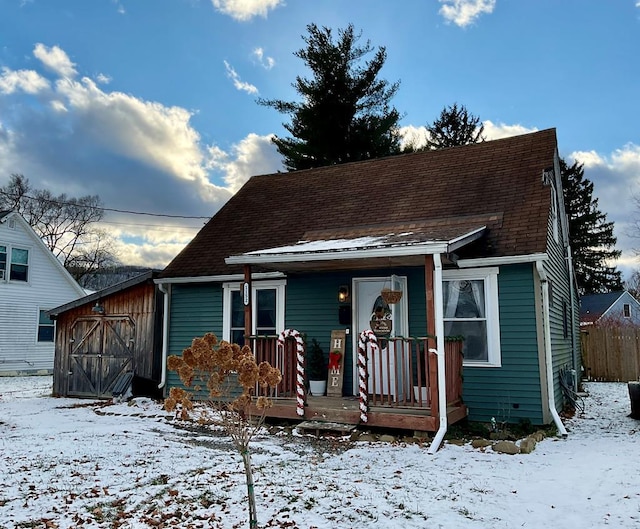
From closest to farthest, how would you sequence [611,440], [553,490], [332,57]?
1. [553,490]
2. [611,440]
3. [332,57]

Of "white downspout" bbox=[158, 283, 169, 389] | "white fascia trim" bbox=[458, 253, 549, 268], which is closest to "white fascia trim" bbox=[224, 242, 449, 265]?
"white fascia trim" bbox=[458, 253, 549, 268]

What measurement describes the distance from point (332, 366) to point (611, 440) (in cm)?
432

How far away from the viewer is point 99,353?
11836 mm

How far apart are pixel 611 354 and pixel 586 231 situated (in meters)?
17.3

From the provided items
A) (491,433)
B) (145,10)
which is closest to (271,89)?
(145,10)

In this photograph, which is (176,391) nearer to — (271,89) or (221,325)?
(221,325)

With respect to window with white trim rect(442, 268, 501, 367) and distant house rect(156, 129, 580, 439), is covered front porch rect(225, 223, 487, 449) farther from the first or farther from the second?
window with white trim rect(442, 268, 501, 367)

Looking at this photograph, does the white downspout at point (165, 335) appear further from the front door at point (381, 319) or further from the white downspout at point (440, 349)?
the white downspout at point (440, 349)

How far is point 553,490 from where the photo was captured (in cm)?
462

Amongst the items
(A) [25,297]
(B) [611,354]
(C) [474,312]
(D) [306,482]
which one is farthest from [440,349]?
(A) [25,297]

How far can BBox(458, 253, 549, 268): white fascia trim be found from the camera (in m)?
7.43

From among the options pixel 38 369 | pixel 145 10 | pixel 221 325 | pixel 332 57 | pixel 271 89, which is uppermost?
pixel 332 57

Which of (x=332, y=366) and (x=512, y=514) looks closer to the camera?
(x=512, y=514)

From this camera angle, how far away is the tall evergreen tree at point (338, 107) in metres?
22.5
